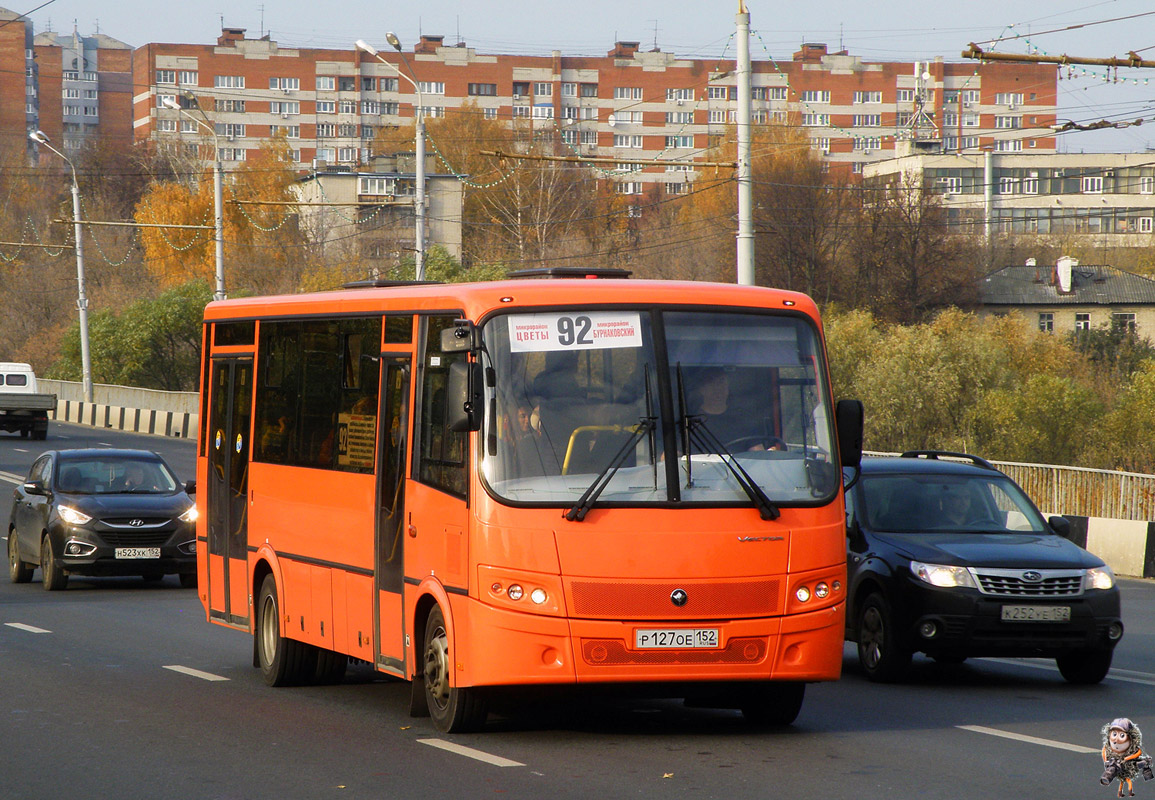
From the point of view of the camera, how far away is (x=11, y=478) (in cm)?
3678

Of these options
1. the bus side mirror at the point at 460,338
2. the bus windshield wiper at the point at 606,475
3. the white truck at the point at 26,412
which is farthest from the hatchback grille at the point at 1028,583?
the white truck at the point at 26,412

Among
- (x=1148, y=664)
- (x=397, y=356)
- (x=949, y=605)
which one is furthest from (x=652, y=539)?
(x=1148, y=664)

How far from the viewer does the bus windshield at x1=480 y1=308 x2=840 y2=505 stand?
849 centimetres

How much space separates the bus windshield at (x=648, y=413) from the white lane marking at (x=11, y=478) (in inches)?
1158

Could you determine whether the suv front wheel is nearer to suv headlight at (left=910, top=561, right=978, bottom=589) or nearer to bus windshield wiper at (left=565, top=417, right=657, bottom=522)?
suv headlight at (left=910, top=561, right=978, bottom=589)

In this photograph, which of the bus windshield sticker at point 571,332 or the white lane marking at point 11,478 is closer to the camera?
the bus windshield sticker at point 571,332

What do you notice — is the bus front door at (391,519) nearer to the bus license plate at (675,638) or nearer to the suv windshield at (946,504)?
the bus license plate at (675,638)

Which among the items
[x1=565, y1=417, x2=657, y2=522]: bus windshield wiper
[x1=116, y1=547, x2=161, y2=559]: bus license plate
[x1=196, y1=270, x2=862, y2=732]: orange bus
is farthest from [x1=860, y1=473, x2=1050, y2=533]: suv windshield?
[x1=116, y1=547, x2=161, y2=559]: bus license plate

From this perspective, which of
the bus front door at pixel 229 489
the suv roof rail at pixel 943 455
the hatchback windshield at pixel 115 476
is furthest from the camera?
the hatchback windshield at pixel 115 476

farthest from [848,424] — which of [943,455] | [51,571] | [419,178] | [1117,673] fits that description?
[419,178]

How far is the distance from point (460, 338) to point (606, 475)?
1056 millimetres

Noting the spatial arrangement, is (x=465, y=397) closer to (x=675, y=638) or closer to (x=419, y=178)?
(x=675, y=638)

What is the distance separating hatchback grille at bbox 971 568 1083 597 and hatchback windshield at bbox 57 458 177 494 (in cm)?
1129

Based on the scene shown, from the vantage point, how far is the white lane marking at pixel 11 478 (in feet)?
118
